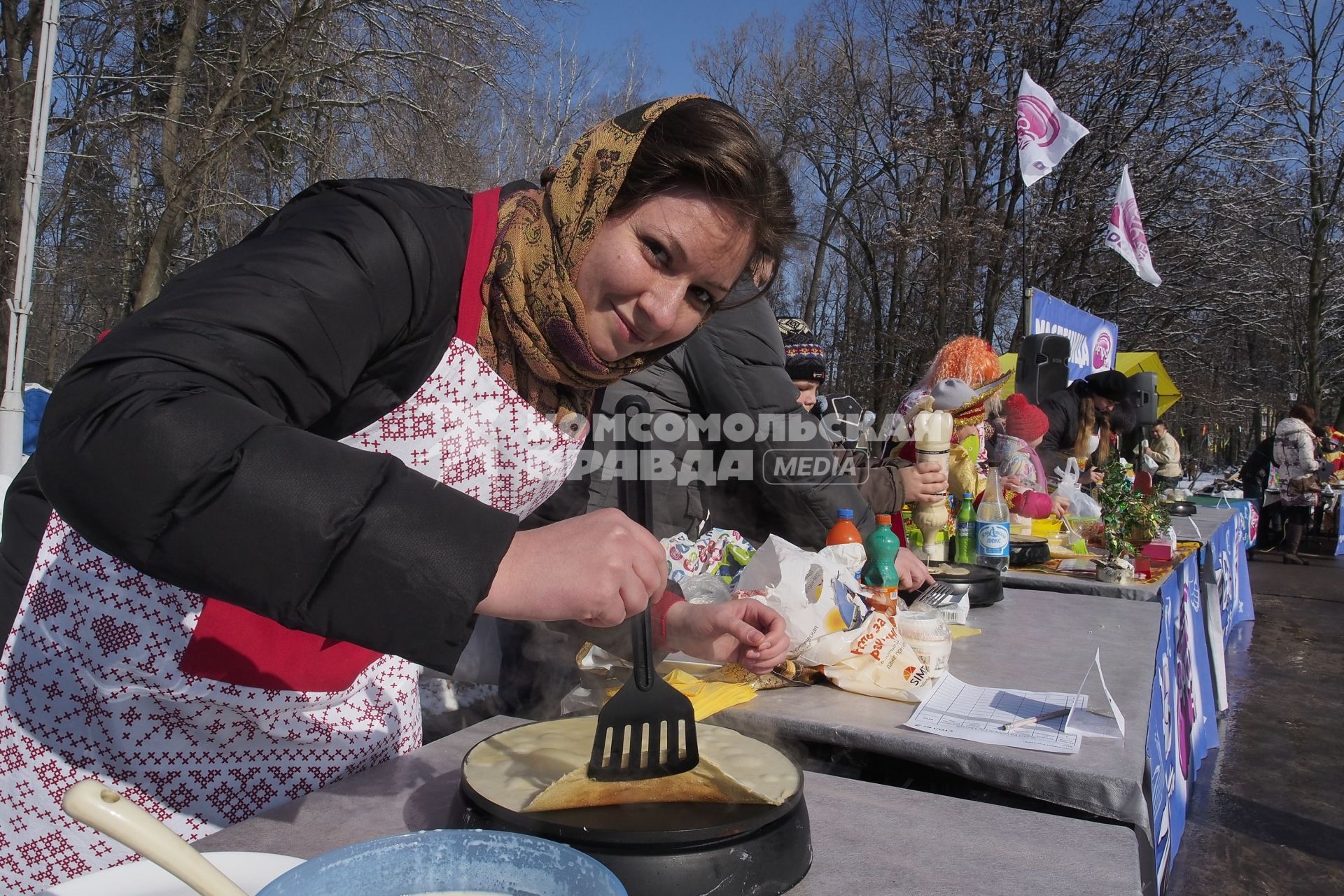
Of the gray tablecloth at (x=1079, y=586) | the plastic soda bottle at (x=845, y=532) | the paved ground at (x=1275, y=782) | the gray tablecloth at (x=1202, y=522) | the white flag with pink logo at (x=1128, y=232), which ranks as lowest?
the paved ground at (x=1275, y=782)

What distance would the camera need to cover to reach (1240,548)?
6766 millimetres

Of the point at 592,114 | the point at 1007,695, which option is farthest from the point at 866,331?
the point at 1007,695

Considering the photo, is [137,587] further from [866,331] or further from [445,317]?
[866,331]

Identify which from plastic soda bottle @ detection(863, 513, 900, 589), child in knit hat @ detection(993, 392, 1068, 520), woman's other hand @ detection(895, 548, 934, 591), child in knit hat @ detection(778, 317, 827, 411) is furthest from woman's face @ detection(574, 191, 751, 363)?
child in knit hat @ detection(993, 392, 1068, 520)

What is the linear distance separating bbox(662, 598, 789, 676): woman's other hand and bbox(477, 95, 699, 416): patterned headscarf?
51 centimetres

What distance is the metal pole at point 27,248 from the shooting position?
6391 millimetres

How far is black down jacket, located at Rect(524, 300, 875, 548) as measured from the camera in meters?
2.78

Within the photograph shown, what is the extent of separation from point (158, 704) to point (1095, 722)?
1.51 meters

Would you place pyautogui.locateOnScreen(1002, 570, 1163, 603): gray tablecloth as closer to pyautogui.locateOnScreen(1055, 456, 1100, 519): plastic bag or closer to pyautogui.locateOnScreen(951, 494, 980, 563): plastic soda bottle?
pyautogui.locateOnScreen(951, 494, 980, 563): plastic soda bottle

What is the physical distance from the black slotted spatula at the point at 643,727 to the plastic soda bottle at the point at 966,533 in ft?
8.51

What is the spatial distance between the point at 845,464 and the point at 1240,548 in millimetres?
5301

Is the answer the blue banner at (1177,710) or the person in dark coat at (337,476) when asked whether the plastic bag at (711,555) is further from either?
the blue banner at (1177,710)

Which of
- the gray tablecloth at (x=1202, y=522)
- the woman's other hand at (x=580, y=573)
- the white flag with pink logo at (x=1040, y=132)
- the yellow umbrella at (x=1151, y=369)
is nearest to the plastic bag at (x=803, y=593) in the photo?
the woman's other hand at (x=580, y=573)

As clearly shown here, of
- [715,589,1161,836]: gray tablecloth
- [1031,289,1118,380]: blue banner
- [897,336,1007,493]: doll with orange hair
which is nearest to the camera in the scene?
[715,589,1161,836]: gray tablecloth
